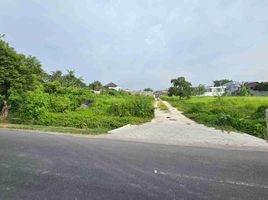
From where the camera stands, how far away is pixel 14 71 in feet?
50.9

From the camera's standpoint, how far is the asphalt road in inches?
155

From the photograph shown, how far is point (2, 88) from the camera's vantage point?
16.1 m

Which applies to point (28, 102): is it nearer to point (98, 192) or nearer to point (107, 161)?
point (107, 161)

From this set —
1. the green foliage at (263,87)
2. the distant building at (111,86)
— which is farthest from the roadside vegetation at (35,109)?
the distant building at (111,86)

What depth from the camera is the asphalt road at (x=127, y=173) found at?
395 cm

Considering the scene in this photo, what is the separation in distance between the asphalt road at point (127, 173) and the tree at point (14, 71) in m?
9.51

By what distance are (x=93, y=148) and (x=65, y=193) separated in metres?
3.77

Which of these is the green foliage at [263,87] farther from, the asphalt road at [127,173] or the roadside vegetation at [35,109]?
the asphalt road at [127,173]

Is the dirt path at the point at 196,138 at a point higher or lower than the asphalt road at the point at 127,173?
higher

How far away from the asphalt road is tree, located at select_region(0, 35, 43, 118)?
9508 millimetres

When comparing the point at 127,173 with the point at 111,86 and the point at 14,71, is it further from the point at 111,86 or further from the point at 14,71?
the point at 111,86

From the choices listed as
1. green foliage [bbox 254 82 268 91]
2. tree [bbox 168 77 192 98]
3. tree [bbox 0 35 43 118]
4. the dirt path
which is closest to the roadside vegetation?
tree [bbox 0 35 43 118]

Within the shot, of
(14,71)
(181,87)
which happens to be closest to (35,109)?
(14,71)

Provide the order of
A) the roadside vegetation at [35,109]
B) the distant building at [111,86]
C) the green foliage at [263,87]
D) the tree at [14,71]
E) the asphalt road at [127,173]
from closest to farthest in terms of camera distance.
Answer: the asphalt road at [127,173]
the roadside vegetation at [35,109]
the tree at [14,71]
the green foliage at [263,87]
the distant building at [111,86]
